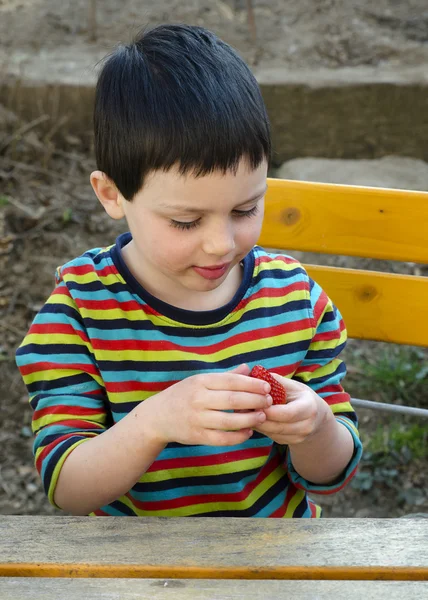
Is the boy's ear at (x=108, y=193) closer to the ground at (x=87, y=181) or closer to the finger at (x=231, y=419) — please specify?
the finger at (x=231, y=419)

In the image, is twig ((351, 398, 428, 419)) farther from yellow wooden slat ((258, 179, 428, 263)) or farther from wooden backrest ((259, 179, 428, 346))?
yellow wooden slat ((258, 179, 428, 263))

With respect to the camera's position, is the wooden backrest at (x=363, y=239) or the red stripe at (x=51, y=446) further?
the wooden backrest at (x=363, y=239)

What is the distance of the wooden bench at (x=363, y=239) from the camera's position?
62.8 inches

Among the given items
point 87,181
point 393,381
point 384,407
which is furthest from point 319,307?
point 87,181

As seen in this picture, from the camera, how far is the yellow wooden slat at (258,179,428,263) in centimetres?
159

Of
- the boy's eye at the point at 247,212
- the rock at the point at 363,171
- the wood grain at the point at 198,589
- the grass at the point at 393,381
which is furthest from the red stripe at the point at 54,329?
the rock at the point at 363,171

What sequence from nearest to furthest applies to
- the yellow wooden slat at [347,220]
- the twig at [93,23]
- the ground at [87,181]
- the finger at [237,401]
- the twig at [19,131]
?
the finger at [237,401] < the yellow wooden slat at [347,220] < the ground at [87,181] < the twig at [19,131] < the twig at [93,23]

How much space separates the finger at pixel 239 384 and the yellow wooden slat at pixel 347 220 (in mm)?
665

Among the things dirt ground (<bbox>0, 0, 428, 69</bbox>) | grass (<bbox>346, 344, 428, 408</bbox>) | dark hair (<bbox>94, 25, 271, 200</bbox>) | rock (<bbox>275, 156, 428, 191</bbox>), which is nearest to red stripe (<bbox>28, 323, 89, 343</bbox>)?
dark hair (<bbox>94, 25, 271, 200</bbox>)

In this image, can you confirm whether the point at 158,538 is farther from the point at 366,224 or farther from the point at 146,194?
the point at 366,224

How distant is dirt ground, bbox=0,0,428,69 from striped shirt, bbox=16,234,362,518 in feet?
10.2

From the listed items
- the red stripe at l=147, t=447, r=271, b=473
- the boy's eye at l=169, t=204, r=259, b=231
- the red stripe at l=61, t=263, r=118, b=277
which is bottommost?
the red stripe at l=147, t=447, r=271, b=473

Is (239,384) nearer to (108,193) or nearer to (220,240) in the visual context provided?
(220,240)

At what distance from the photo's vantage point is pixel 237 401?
102 centimetres
